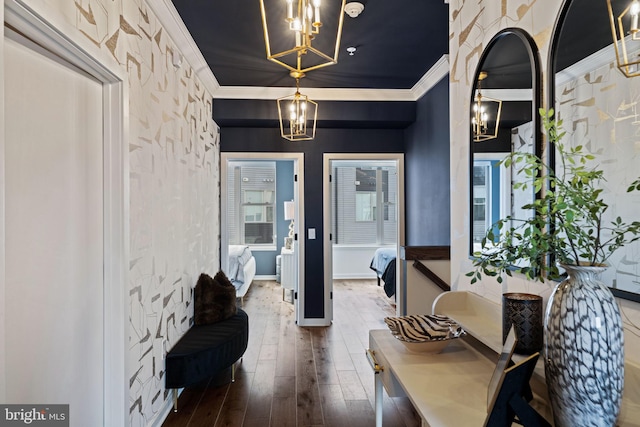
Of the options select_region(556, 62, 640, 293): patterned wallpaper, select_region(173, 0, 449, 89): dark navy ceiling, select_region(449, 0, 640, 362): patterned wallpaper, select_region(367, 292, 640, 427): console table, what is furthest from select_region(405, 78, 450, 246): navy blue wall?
select_region(556, 62, 640, 293): patterned wallpaper

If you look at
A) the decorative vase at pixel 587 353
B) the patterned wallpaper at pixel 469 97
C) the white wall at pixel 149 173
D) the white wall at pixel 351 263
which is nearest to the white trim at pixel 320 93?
the white wall at pixel 149 173

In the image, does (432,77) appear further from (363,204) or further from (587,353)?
(363,204)

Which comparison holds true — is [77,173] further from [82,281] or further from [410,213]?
[410,213]

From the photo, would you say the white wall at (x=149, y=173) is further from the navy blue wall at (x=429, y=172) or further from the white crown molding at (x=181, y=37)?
the navy blue wall at (x=429, y=172)

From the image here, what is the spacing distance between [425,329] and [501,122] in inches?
38.4

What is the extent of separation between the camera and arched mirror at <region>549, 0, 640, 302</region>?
97 cm

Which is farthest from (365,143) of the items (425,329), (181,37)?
(425,329)

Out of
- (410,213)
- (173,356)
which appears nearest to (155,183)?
(173,356)

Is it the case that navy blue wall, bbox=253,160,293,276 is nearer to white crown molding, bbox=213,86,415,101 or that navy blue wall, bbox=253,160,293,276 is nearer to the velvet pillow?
white crown molding, bbox=213,86,415,101

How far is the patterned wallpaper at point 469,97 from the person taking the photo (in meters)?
1.00

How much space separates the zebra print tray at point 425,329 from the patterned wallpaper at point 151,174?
1.38 m

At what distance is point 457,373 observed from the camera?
1.37 m

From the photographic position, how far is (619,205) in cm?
100

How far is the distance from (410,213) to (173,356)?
3.00m
